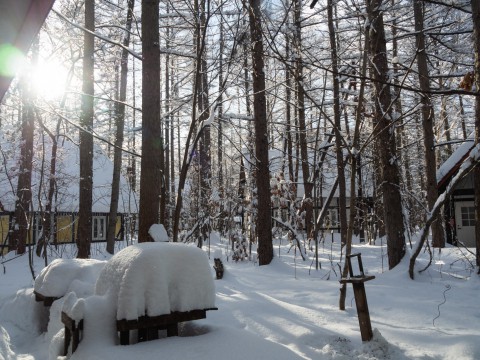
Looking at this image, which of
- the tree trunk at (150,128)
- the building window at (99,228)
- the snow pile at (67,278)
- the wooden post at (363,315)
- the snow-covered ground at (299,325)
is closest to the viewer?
the snow-covered ground at (299,325)

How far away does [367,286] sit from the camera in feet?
21.0

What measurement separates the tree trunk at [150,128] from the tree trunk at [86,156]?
547 centimetres

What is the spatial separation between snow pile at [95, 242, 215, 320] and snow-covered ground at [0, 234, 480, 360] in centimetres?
30

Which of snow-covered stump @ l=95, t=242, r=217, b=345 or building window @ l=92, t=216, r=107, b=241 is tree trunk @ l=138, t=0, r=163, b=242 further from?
building window @ l=92, t=216, r=107, b=241

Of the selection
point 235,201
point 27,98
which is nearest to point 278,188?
point 235,201

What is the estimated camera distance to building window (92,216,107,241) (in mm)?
23531

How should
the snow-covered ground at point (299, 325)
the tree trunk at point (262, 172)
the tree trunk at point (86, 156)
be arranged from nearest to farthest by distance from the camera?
1. the snow-covered ground at point (299, 325)
2. the tree trunk at point (262, 172)
3. the tree trunk at point (86, 156)

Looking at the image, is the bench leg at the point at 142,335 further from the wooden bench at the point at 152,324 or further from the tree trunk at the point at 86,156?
the tree trunk at the point at 86,156

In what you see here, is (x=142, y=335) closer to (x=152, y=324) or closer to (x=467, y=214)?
(x=152, y=324)

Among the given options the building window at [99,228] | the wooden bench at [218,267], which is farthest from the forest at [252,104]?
the building window at [99,228]

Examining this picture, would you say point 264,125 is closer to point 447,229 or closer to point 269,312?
point 269,312

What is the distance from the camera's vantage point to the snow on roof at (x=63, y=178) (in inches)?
563

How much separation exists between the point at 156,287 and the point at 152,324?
322 mm

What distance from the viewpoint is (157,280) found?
11.9 ft
